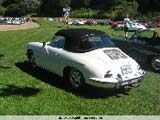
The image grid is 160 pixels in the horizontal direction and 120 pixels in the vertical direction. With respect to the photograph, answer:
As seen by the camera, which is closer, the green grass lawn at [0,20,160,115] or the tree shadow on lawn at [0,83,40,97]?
the green grass lawn at [0,20,160,115]

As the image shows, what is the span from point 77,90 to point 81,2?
98343mm

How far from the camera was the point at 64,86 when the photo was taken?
10258mm

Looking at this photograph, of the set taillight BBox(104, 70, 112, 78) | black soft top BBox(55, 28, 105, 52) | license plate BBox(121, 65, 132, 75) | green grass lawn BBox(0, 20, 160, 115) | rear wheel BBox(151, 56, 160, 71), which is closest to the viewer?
green grass lawn BBox(0, 20, 160, 115)

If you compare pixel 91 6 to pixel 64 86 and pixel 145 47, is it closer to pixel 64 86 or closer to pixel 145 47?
pixel 145 47

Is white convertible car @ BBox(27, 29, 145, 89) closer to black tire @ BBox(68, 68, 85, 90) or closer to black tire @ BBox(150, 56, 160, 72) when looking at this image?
black tire @ BBox(68, 68, 85, 90)

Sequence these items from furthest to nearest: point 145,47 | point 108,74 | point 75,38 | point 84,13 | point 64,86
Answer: point 84,13 < point 145,47 < point 64,86 < point 75,38 < point 108,74

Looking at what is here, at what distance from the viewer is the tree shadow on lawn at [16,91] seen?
9297 millimetres

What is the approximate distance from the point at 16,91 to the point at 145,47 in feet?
17.9

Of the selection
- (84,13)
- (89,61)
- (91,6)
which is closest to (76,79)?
(89,61)

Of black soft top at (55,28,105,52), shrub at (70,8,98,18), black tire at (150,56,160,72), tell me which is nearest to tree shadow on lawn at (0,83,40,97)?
black soft top at (55,28,105,52)

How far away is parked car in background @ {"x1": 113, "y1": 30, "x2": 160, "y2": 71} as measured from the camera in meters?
12.7

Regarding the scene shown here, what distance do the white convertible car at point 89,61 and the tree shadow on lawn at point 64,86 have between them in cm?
25

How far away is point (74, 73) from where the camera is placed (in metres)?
9.68

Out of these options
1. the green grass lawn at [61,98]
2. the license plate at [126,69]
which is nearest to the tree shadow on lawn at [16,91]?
the green grass lawn at [61,98]
